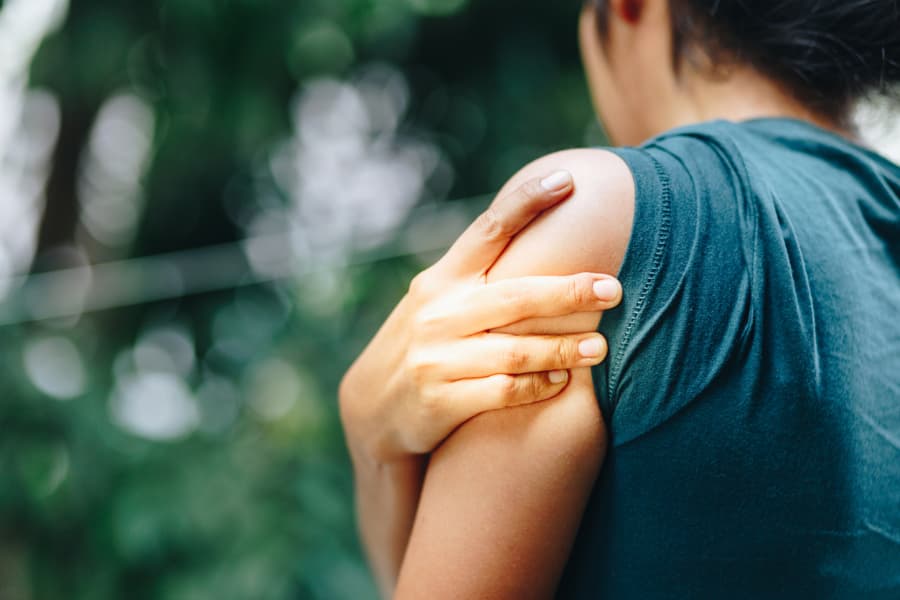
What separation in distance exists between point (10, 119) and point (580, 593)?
6.99 feet

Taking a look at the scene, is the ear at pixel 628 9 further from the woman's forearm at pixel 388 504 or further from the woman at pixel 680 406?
the woman's forearm at pixel 388 504

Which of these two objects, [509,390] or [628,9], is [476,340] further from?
[628,9]

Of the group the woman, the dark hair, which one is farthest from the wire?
the woman

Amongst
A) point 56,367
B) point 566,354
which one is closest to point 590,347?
point 566,354

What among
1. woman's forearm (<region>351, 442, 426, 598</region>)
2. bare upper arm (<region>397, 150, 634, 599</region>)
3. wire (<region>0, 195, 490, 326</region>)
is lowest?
wire (<region>0, 195, 490, 326</region>)

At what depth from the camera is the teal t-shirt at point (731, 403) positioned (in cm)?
62

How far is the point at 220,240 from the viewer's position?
8.02 feet

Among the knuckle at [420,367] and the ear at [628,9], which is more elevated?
the ear at [628,9]

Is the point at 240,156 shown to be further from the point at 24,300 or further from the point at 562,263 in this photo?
the point at 562,263

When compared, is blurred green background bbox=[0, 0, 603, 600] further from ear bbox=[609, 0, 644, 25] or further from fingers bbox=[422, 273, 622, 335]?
fingers bbox=[422, 273, 622, 335]

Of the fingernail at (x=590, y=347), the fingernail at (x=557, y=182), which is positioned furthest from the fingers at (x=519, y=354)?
the fingernail at (x=557, y=182)

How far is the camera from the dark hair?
2.56 feet

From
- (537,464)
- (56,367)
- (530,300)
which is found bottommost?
(56,367)

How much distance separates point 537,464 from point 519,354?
9cm
